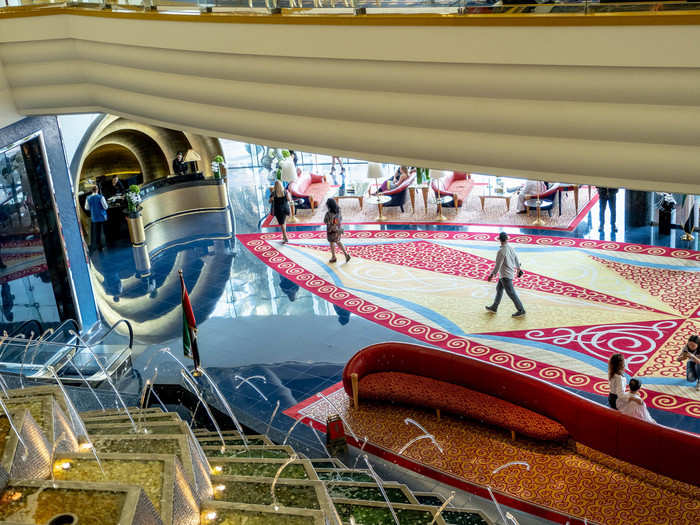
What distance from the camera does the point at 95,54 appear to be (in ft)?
26.8

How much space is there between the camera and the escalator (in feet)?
27.7

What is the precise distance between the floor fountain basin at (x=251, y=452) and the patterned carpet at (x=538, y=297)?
397 cm

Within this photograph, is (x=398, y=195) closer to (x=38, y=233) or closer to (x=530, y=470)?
(x=38, y=233)

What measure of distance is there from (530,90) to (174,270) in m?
10.0

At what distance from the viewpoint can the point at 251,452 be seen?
6289 mm

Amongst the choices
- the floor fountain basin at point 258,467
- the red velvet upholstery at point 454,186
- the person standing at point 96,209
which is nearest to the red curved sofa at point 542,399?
the floor fountain basin at point 258,467

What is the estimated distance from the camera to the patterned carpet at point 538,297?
9398 mm

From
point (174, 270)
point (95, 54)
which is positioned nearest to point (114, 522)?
point (95, 54)

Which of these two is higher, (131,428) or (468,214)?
(131,428)

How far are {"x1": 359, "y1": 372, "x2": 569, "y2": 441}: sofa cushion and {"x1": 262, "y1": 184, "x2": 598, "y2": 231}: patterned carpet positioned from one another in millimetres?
6769

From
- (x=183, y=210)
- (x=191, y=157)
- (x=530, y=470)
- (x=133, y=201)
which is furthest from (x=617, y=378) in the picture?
(x=191, y=157)

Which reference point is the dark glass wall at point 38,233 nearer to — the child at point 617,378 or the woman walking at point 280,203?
the woman walking at point 280,203

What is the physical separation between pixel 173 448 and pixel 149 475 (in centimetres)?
52

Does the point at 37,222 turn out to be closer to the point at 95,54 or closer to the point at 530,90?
the point at 95,54
